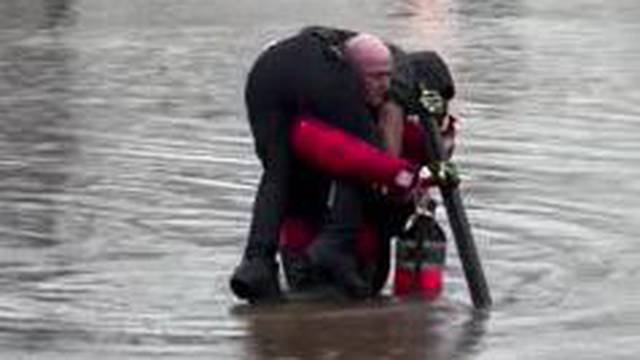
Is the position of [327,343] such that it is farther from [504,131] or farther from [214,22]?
[214,22]

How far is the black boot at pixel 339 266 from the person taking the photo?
30.9ft

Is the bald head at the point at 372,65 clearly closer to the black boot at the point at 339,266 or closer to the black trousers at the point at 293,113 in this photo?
the black trousers at the point at 293,113

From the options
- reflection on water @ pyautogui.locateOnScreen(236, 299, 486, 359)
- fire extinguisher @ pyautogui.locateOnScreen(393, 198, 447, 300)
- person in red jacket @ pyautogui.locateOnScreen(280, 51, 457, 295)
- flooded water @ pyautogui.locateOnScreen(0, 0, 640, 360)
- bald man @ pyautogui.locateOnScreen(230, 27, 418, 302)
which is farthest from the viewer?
fire extinguisher @ pyautogui.locateOnScreen(393, 198, 447, 300)

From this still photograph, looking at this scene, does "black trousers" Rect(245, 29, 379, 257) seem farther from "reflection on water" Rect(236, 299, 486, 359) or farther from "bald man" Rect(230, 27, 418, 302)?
"reflection on water" Rect(236, 299, 486, 359)

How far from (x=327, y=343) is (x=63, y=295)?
1.65 meters

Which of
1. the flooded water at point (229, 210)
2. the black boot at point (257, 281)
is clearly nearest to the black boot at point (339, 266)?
the flooded water at point (229, 210)

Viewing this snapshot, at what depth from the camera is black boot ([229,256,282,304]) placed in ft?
30.6

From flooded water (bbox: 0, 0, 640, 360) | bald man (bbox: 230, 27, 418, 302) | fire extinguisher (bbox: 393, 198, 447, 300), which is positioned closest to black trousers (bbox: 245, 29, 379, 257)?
bald man (bbox: 230, 27, 418, 302)

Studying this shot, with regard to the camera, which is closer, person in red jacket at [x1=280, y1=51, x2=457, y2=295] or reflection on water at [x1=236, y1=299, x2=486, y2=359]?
reflection on water at [x1=236, y1=299, x2=486, y2=359]

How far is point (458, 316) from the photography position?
9047 millimetres

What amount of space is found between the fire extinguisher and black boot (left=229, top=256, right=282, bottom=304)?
1.92ft

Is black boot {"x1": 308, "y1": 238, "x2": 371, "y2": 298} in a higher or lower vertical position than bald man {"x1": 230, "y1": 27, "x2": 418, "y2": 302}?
lower

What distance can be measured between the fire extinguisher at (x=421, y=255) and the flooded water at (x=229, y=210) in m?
0.14

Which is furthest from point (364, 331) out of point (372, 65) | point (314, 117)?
point (372, 65)
